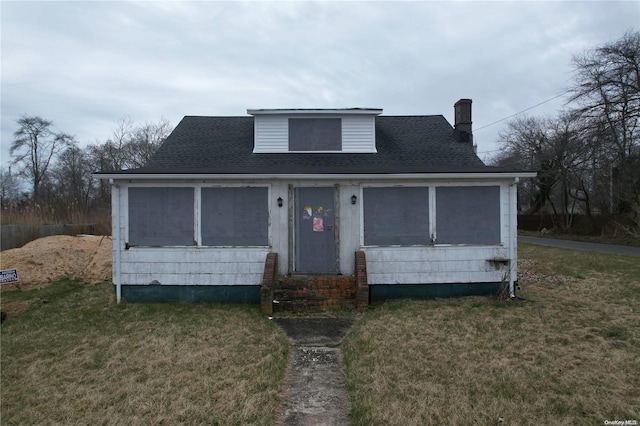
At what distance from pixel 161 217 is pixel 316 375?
17.0ft

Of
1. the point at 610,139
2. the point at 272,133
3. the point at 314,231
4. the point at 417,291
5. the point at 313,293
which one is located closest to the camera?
the point at 313,293

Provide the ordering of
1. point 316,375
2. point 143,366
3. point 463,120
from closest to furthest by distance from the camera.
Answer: point 316,375 → point 143,366 → point 463,120

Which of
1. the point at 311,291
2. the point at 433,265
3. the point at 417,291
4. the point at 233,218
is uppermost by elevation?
the point at 233,218

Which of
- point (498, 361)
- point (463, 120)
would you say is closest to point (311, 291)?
point (498, 361)

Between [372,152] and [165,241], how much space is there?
5473 millimetres

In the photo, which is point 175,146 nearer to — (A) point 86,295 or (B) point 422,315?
(A) point 86,295

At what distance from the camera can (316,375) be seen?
4.59 meters

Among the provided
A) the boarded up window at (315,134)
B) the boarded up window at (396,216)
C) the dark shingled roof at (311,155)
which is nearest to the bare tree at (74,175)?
the dark shingled roof at (311,155)

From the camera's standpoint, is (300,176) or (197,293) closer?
(300,176)

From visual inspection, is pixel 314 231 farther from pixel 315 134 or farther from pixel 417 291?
pixel 315 134

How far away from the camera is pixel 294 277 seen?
8.07m

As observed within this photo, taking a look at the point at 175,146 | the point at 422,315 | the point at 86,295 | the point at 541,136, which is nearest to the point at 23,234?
the point at 86,295

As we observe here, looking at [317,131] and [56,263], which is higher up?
[317,131]

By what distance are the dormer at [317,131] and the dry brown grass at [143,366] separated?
451cm
